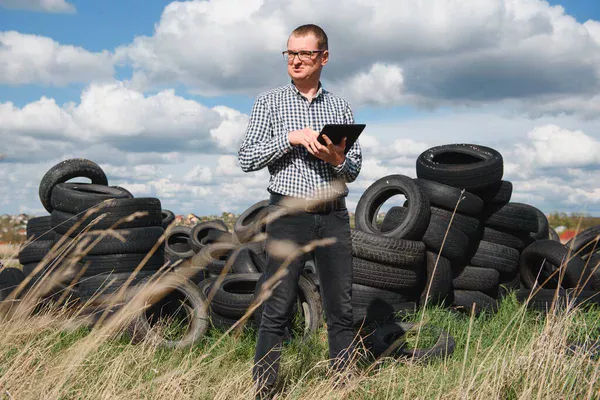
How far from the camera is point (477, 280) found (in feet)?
21.2

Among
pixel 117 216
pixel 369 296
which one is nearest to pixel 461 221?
pixel 369 296

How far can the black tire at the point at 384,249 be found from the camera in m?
5.54

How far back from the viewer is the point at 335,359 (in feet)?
11.8

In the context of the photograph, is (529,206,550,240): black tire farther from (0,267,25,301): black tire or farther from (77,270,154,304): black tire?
(0,267,25,301): black tire

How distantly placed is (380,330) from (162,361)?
1.86 m

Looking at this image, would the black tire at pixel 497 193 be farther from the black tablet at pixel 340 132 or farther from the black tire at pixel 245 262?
the black tablet at pixel 340 132

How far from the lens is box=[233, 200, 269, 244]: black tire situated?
7.95m

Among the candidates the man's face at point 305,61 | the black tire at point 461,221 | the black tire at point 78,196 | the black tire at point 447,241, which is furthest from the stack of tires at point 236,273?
the black tire at point 461,221

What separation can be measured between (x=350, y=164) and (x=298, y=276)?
0.76 m

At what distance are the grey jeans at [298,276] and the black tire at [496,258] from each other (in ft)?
11.4

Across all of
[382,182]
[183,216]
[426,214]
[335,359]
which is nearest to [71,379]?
[335,359]

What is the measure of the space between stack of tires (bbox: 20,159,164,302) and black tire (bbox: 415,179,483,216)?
9.94ft

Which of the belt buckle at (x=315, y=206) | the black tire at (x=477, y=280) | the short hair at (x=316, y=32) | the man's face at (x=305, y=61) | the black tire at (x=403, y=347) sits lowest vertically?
the black tire at (x=403, y=347)

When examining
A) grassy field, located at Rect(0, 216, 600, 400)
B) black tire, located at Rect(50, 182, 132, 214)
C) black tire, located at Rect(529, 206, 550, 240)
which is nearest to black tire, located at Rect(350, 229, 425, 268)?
grassy field, located at Rect(0, 216, 600, 400)
